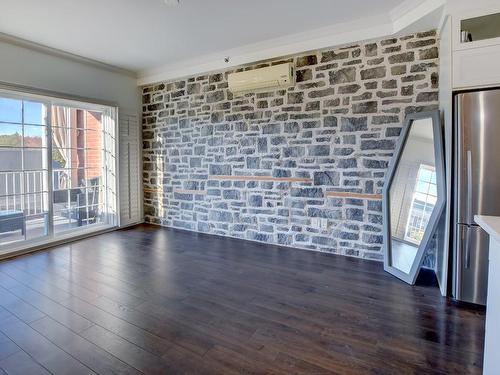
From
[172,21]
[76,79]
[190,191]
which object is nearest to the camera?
[172,21]

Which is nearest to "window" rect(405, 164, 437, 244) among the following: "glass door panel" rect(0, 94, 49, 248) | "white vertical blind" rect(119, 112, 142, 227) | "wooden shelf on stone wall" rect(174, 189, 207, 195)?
"wooden shelf on stone wall" rect(174, 189, 207, 195)

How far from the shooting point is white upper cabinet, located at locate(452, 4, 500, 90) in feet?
7.80

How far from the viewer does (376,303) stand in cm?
249

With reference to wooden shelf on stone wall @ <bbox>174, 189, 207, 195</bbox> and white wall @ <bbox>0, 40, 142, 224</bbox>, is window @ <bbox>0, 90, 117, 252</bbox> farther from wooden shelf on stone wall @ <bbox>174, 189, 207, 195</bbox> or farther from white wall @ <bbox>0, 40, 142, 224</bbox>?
wooden shelf on stone wall @ <bbox>174, 189, 207, 195</bbox>

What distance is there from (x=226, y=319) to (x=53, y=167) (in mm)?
3590

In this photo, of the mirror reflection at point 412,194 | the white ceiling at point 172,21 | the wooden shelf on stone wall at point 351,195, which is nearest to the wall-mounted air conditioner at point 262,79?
the white ceiling at point 172,21

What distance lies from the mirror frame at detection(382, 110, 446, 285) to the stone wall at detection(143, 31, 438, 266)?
0.22 meters

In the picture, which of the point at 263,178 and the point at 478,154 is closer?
the point at 478,154

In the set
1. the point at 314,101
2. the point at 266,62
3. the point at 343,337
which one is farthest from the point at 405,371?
the point at 266,62

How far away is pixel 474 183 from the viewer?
2.39 metres

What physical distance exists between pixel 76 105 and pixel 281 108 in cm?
316

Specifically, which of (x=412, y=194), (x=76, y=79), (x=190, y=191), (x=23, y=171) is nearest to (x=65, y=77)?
(x=76, y=79)

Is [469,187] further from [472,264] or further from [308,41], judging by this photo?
[308,41]

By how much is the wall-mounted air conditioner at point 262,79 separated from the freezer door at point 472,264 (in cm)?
260
